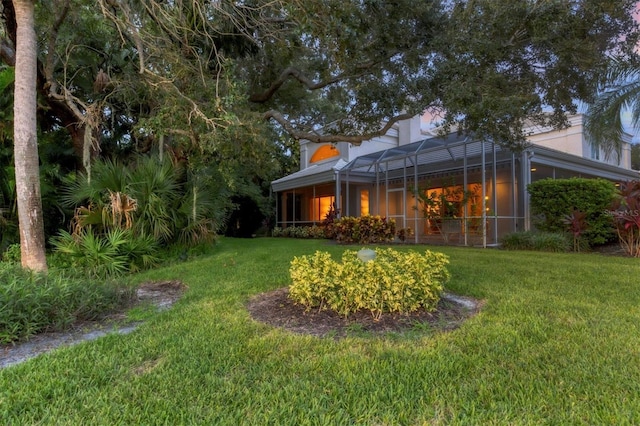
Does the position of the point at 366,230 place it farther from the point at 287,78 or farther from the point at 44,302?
the point at 44,302

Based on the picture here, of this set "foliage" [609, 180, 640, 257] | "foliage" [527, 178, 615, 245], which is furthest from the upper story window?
"foliage" [609, 180, 640, 257]

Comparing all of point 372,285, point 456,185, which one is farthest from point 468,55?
point 456,185

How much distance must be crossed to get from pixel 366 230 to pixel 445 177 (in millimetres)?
5502

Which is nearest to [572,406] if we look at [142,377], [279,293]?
[142,377]

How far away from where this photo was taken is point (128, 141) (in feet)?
37.0

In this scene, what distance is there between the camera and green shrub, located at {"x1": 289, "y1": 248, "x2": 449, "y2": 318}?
3.69 m

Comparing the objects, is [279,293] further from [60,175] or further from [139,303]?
[60,175]

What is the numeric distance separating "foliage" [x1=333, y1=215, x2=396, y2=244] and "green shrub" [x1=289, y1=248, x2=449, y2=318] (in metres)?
8.12

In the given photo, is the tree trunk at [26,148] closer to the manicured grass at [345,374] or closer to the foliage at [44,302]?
the foliage at [44,302]

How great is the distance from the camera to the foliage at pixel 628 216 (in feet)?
27.8

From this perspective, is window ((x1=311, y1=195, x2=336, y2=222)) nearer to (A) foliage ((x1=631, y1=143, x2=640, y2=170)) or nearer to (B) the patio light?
(B) the patio light

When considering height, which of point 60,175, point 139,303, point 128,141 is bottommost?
point 139,303

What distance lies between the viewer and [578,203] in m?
Result: 9.98

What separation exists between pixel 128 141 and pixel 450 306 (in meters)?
10.9
